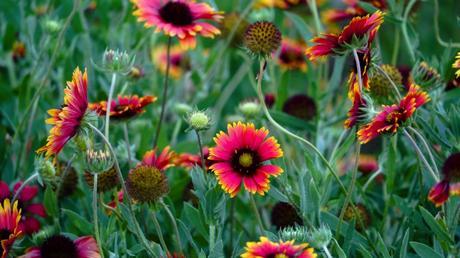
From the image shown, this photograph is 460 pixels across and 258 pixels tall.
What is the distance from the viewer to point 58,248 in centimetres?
129

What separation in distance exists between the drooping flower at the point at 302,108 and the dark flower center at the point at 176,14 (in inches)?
15.4

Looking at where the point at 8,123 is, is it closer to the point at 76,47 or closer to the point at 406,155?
the point at 76,47

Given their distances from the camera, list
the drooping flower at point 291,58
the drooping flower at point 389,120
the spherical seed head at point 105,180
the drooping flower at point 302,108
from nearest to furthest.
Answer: the drooping flower at point 389,120 → the spherical seed head at point 105,180 → the drooping flower at point 302,108 → the drooping flower at point 291,58

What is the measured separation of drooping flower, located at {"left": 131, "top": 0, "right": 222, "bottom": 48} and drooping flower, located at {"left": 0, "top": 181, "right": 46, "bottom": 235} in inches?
14.6

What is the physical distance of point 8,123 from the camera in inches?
77.3

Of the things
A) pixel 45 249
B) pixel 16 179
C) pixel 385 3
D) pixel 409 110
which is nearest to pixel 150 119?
pixel 16 179

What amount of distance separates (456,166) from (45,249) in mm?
626

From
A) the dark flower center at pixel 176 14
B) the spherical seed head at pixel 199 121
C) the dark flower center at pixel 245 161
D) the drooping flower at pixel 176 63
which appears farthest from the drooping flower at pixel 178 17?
the drooping flower at pixel 176 63

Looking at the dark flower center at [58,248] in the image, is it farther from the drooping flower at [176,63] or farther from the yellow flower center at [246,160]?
the drooping flower at [176,63]

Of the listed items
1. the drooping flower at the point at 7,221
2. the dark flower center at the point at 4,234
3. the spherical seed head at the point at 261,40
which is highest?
the spherical seed head at the point at 261,40

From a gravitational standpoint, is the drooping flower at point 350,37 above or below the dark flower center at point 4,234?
above

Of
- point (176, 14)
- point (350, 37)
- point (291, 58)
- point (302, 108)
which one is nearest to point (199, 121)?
point (350, 37)

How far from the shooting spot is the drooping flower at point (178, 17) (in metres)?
1.51

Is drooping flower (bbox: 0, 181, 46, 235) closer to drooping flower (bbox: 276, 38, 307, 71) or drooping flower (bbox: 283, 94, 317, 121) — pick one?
drooping flower (bbox: 283, 94, 317, 121)
